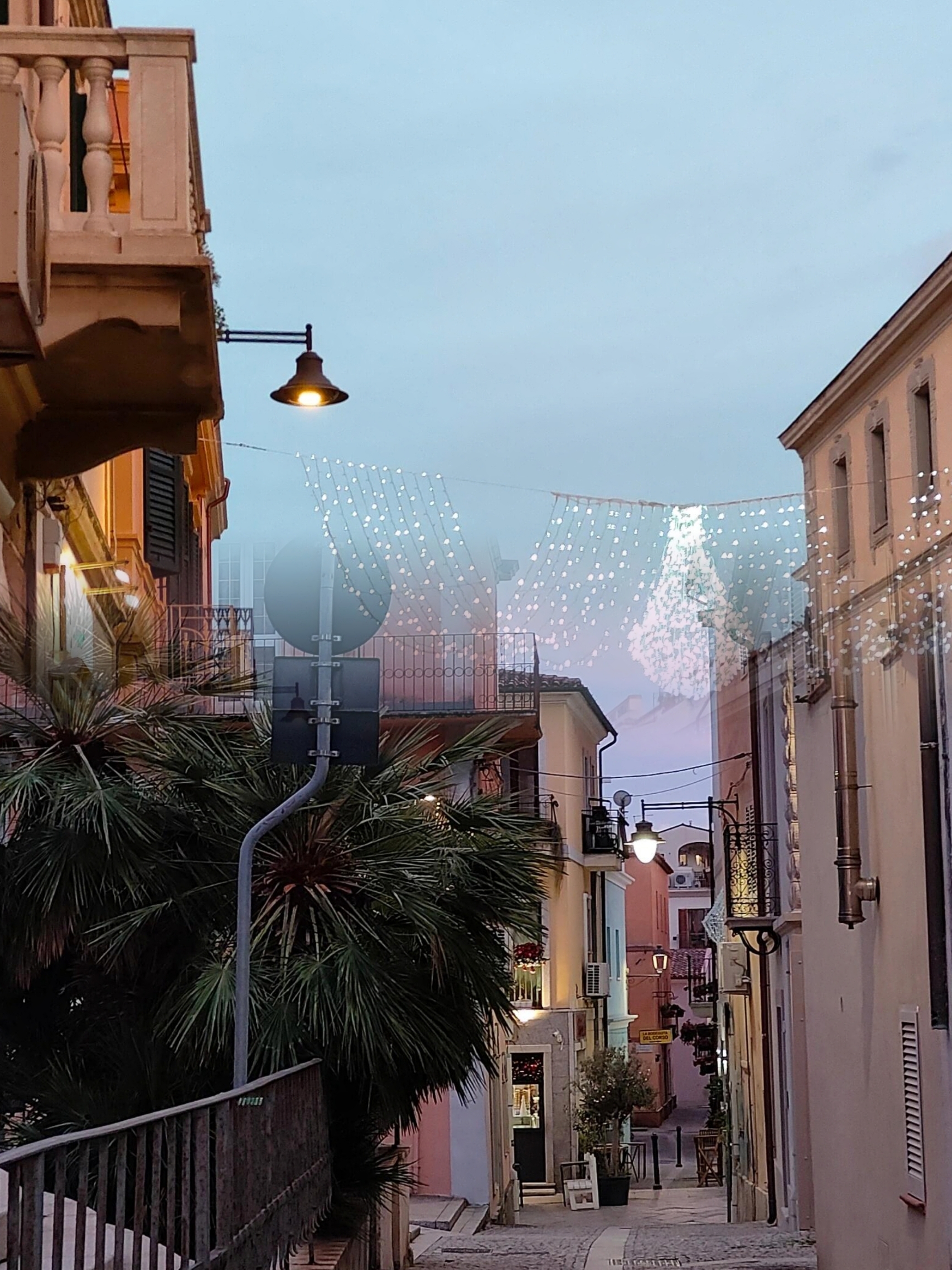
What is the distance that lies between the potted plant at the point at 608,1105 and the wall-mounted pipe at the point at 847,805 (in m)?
15.1

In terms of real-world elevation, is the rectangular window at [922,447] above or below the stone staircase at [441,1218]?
above

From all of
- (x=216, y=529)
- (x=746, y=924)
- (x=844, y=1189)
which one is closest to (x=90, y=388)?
(x=844, y=1189)

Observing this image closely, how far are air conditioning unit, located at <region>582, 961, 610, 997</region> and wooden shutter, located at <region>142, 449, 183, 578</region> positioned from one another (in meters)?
19.2

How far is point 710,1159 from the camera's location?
107 feet

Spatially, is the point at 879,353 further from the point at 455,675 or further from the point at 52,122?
the point at 52,122

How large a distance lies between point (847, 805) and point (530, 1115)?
57.9 ft

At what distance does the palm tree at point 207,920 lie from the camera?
9.73m

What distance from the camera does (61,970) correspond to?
10.6 meters

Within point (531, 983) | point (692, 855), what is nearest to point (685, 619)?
point (531, 983)

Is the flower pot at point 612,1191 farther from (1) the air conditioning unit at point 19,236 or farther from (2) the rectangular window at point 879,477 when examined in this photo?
(1) the air conditioning unit at point 19,236

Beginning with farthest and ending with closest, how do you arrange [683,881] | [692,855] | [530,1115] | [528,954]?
[692,855], [683,881], [530,1115], [528,954]

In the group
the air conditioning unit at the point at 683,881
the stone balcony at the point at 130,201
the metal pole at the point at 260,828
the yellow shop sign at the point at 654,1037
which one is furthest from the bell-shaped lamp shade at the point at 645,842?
the air conditioning unit at the point at 683,881

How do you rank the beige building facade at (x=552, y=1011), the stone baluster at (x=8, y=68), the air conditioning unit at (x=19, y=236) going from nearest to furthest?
the air conditioning unit at (x=19, y=236) < the stone baluster at (x=8, y=68) < the beige building facade at (x=552, y=1011)

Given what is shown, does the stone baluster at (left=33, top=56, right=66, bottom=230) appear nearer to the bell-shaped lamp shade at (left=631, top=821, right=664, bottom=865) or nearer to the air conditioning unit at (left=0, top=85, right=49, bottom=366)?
the air conditioning unit at (left=0, top=85, right=49, bottom=366)
